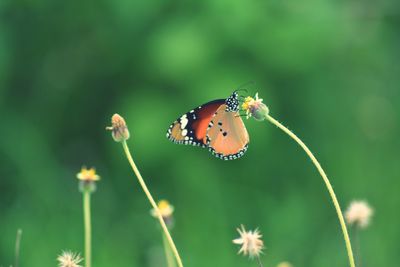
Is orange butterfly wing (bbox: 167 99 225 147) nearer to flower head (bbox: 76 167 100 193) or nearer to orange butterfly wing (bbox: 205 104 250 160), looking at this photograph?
orange butterfly wing (bbox: 205 104 250 160)

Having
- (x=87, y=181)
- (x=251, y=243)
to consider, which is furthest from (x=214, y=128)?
(x=251, y=243)

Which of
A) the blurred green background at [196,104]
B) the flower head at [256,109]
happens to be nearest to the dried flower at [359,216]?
the flower head at [256,109]

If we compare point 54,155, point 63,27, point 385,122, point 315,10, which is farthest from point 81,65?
point 385,122

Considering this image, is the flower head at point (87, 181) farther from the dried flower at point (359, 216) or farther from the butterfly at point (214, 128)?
the dried flower at point (359, 216)

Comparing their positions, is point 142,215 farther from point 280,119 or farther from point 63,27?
point 63,27

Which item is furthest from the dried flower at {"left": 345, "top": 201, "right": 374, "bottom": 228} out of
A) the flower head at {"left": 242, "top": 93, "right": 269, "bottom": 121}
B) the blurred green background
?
the blurred green background

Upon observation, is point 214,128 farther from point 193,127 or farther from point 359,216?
point 359,216
